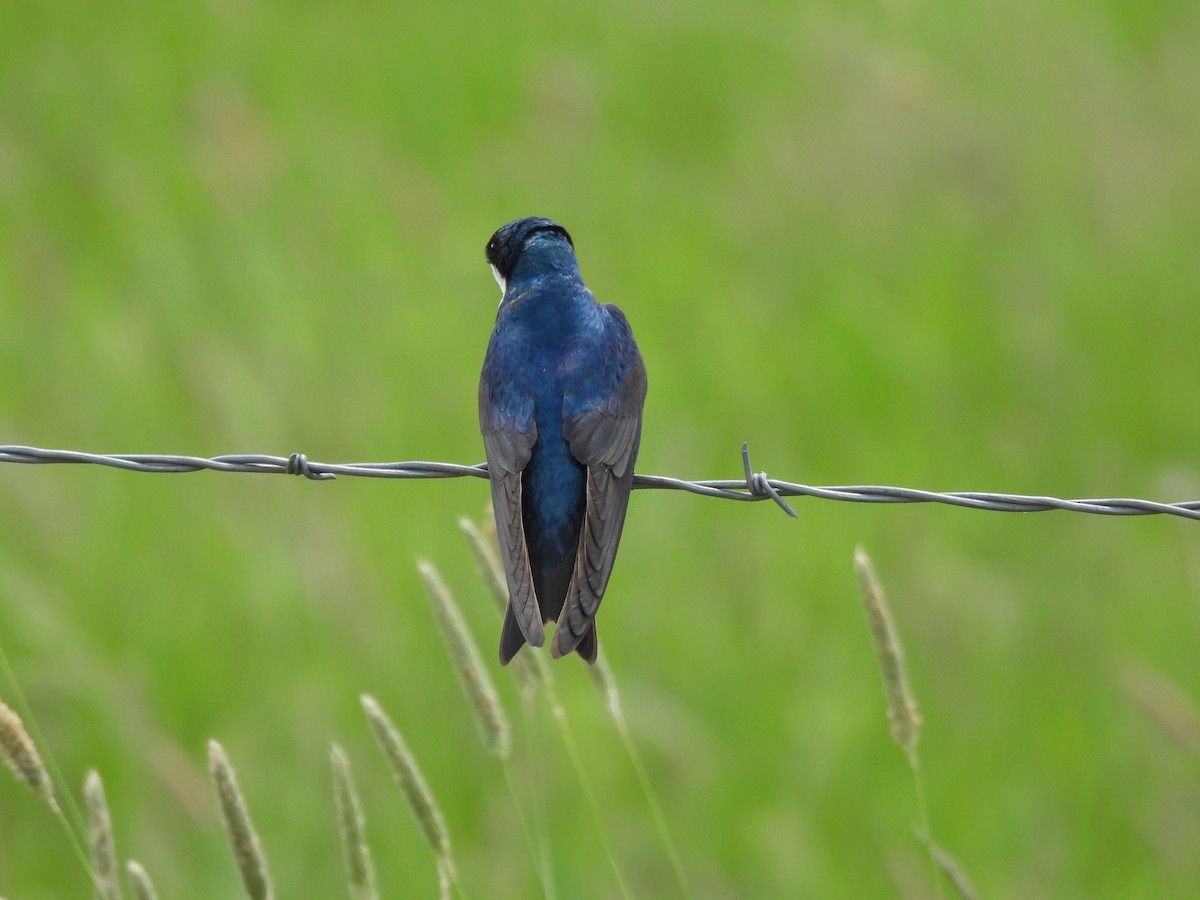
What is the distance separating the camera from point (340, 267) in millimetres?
6715

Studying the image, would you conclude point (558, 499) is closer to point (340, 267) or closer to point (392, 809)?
point (392, 809)

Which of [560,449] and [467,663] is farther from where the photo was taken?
[560,449]

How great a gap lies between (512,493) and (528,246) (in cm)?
93

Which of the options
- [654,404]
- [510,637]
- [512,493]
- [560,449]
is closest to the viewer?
Result: [510,637]

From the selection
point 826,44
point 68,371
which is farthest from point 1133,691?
point 826,44

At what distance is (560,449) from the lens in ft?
10.2

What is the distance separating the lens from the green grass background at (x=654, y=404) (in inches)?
160

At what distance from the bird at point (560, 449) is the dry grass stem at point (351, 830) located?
53 cm

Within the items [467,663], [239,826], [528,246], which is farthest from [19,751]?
[528,246]

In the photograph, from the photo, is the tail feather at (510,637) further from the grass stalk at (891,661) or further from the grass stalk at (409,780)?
the grass stalk at (891,661)

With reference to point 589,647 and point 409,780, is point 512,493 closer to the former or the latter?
point 589,647

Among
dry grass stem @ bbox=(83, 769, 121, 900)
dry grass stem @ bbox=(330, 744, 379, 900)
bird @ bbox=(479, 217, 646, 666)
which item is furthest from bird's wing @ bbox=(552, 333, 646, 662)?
dry grass stem @ bbox=(83, 769, 121, 900)

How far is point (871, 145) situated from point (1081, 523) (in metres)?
2.72

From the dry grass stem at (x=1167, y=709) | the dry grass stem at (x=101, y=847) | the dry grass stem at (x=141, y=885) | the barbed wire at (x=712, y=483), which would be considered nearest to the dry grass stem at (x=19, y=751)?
the dry grass stem at (x=101, y=847)
